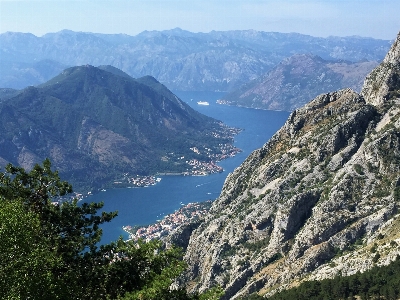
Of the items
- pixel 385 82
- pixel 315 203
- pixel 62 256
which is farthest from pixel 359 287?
pixel 385 82

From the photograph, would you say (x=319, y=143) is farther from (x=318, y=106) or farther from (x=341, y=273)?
(x=341, y=273)

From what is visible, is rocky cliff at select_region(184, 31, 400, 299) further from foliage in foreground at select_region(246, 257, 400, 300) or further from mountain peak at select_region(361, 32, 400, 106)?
foliage in foreground at select_region(246, 257, 400, 300)

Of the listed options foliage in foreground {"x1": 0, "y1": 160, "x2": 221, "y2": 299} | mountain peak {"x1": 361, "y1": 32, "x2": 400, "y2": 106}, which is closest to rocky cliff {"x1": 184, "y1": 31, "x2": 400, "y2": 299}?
mountain peak {"x1": 361, "y1": 32, "x2": 400, "y2": 106}

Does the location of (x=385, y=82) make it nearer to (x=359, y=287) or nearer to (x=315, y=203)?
(x=315, y=203)

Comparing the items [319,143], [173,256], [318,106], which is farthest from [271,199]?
[173,256]

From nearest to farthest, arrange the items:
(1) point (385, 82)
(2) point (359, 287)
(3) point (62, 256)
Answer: (3) point (62, 256) < (2) point (359, 287) < (1) point (385, 82)

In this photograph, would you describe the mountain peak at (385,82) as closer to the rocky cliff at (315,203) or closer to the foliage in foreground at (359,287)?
the rocky cliff at (315,203)
